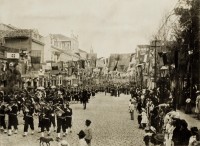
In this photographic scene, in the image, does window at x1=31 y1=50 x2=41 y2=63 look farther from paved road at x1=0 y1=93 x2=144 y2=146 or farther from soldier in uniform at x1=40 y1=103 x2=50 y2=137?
soldier in uniform at x1=40 y1=103 x2=50 y2=137

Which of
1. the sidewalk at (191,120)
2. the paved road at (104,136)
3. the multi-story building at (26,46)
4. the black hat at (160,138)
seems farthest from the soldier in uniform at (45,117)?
the multi-story building at (26,46)

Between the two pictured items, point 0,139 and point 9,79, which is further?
point 9,79

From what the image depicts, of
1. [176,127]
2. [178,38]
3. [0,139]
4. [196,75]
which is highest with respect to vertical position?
[178,38]

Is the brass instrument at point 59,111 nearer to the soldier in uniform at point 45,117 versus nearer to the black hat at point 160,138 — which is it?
the soldier in uniform at point 45,117

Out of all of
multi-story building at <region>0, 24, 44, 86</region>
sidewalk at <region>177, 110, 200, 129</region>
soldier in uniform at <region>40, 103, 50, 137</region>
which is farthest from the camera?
multi-story building at <region>0, 24, 44, 86</region>

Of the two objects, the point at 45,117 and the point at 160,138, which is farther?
the point at 45,117

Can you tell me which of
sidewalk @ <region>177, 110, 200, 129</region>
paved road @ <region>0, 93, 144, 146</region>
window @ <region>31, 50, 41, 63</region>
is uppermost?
window @ <region>31, 50, 41, 63</region>

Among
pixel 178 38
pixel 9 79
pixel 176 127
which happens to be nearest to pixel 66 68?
pixel 9 79

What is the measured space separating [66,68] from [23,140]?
181ft

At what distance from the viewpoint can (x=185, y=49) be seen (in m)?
27.2

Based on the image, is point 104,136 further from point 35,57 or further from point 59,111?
point 35,57

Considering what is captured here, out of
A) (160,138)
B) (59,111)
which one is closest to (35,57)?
(59,111)

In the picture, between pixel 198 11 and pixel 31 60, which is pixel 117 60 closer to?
pixel 31 60

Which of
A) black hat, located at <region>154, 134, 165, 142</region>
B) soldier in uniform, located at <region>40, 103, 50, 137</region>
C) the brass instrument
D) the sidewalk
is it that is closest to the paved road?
soldier in uniform, located at <region>40, 103, 50, 137</region>
